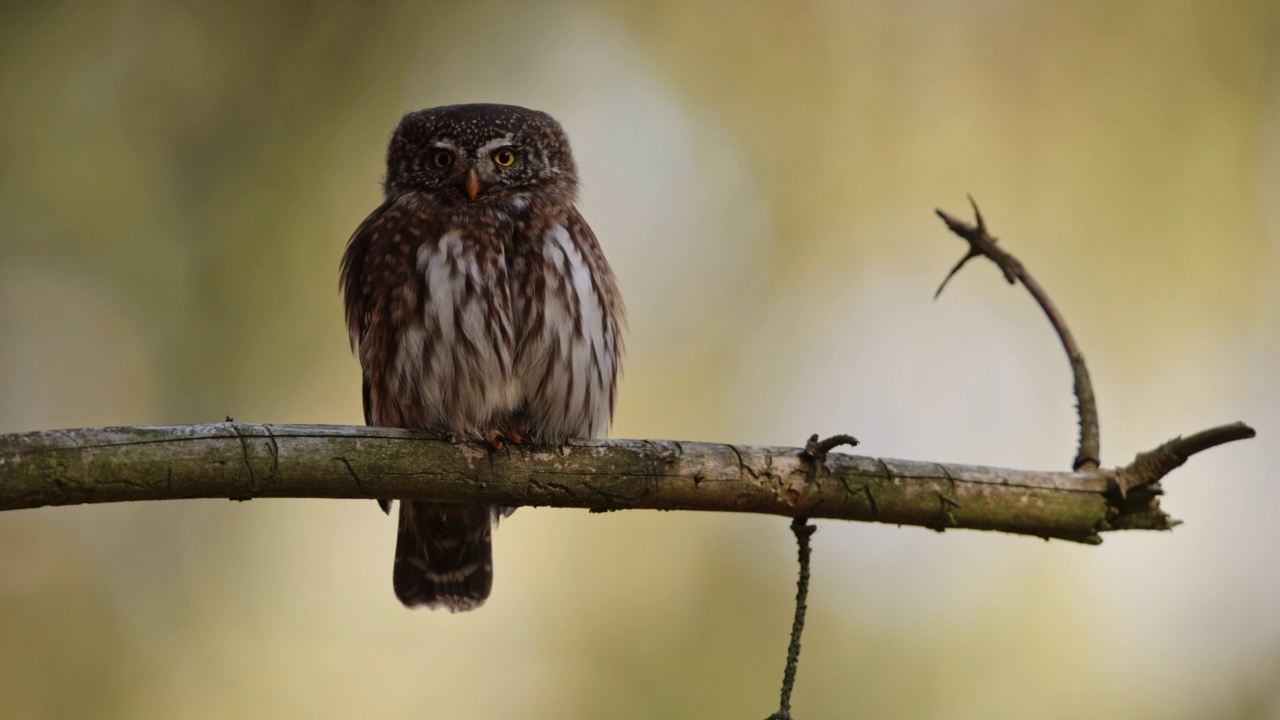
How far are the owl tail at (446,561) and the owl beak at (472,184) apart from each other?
3.62ft

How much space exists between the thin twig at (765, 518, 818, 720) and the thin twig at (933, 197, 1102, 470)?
2.80 feet

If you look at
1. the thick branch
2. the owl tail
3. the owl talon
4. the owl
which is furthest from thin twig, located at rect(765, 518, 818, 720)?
the owl tail

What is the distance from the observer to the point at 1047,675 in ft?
19.8

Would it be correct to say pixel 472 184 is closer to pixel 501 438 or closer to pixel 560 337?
pixel 560 337

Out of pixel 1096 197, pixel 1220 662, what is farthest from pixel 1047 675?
pixel 1096 197

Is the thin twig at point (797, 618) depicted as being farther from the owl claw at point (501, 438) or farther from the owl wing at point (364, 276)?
the owl wing at point (364, 276)

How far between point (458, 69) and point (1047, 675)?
17.3 feet

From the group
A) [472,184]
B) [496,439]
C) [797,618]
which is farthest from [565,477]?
[472,184]

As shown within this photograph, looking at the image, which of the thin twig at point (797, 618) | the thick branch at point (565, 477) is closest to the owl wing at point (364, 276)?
the thick branch at point (565, 477)

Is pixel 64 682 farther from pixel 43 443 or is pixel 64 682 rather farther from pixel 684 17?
pixel 684 17

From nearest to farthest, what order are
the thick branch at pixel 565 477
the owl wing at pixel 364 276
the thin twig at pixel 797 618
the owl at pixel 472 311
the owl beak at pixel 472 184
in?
1. the thick branch at pixel 565 477
2. the thin twig at pixel 797 618
3. the owl at pixel 472 311
4. the owl wing at pixel 364 276
5. the owl beak at pixel 472 184

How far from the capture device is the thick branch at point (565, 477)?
253cm

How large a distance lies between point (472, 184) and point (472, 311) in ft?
1.91

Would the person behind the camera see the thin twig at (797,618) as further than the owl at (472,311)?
No
